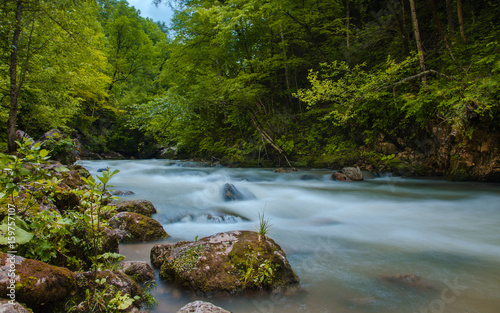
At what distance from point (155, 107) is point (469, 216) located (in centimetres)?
1362

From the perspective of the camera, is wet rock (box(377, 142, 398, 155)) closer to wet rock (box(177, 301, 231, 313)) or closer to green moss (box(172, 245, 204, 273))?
green moss (box(172, 245, 204, 273))

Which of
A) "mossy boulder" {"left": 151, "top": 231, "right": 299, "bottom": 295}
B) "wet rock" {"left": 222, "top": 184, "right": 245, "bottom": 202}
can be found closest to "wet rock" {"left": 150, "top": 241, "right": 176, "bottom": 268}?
"mossy boulder" {"left": 151, "top": 231, "right": 299, "bottom": 295}

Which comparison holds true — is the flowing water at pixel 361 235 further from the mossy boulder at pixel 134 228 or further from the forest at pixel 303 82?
the forest at pixel 303 82

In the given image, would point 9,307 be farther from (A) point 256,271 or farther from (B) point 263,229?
(B) point 263,229

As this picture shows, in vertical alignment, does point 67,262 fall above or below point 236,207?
above

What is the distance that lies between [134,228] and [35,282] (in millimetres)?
2147

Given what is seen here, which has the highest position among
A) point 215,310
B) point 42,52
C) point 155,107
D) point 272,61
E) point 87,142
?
point 272,61

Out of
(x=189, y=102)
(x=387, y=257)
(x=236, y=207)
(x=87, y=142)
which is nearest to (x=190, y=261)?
(x=387, y=257)

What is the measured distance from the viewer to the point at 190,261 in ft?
9.06

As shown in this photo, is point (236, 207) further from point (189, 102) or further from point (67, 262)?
point (189, 102)

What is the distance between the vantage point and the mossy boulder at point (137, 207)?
183 inches

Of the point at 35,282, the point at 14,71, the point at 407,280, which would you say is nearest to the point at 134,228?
the point at 35,282

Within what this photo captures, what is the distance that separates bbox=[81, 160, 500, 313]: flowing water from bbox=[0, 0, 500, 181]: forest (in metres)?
1.87

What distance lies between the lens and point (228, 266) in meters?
2.72
